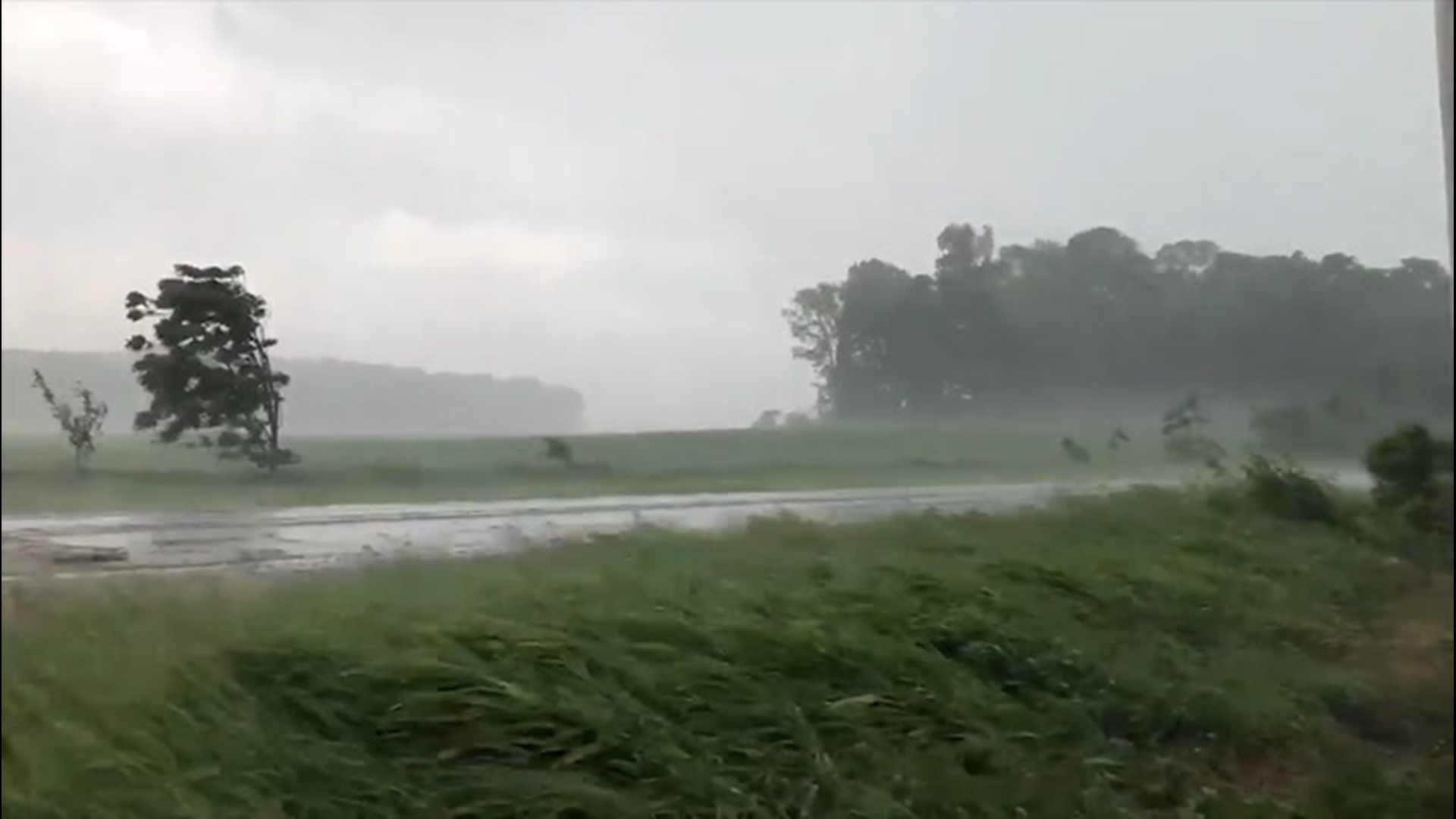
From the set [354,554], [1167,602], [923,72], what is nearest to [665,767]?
[354,554]

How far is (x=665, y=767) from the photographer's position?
204 cm

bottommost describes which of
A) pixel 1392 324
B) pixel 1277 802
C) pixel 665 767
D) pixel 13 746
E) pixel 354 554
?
pixel 1277 802

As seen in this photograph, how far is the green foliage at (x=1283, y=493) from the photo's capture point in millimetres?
2766

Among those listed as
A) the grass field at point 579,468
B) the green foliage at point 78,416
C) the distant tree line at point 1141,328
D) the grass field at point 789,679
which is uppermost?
the distant tree line at point 1141,328

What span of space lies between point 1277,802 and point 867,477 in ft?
2.82

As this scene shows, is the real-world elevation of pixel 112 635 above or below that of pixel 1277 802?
above

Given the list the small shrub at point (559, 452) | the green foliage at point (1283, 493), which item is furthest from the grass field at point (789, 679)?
the small shrub at point (559, 452)

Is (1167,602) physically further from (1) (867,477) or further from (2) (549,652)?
(2) (549,652)

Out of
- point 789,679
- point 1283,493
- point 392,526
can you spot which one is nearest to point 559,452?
point 392,526

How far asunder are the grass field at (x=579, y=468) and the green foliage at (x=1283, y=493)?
0.18 metres

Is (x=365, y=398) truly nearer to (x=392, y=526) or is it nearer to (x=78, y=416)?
(x=392, y=526)

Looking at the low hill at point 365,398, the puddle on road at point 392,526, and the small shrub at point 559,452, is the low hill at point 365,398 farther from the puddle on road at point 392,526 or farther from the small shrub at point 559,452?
the puddle on road at point 392,526

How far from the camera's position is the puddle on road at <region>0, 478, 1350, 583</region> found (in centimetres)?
171

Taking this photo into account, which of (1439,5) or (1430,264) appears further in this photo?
(1430,264)
